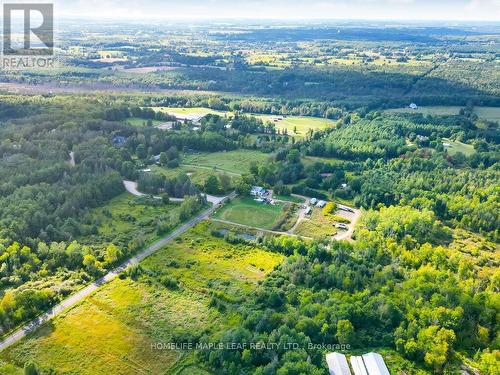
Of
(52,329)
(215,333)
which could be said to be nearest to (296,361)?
(215,333)

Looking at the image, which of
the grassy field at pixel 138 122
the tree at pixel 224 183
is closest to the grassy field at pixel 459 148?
the tree at pixel 224 183

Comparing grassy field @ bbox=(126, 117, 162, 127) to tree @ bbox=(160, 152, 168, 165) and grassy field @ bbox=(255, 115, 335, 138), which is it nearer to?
tree @ bbox=(160, 152, 168, 165)

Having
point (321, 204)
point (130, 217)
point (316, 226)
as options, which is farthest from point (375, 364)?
point (130, 217)

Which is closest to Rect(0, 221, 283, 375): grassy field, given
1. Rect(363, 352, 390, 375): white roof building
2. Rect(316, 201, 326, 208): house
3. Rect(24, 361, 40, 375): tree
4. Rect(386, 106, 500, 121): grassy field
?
Rect(24, 361, 40, 375): tree

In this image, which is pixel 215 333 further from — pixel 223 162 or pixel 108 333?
pixel 223 162

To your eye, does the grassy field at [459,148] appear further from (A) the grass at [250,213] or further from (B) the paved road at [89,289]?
(B) the paved road at [89,289]

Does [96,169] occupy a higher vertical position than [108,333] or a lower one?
higher
